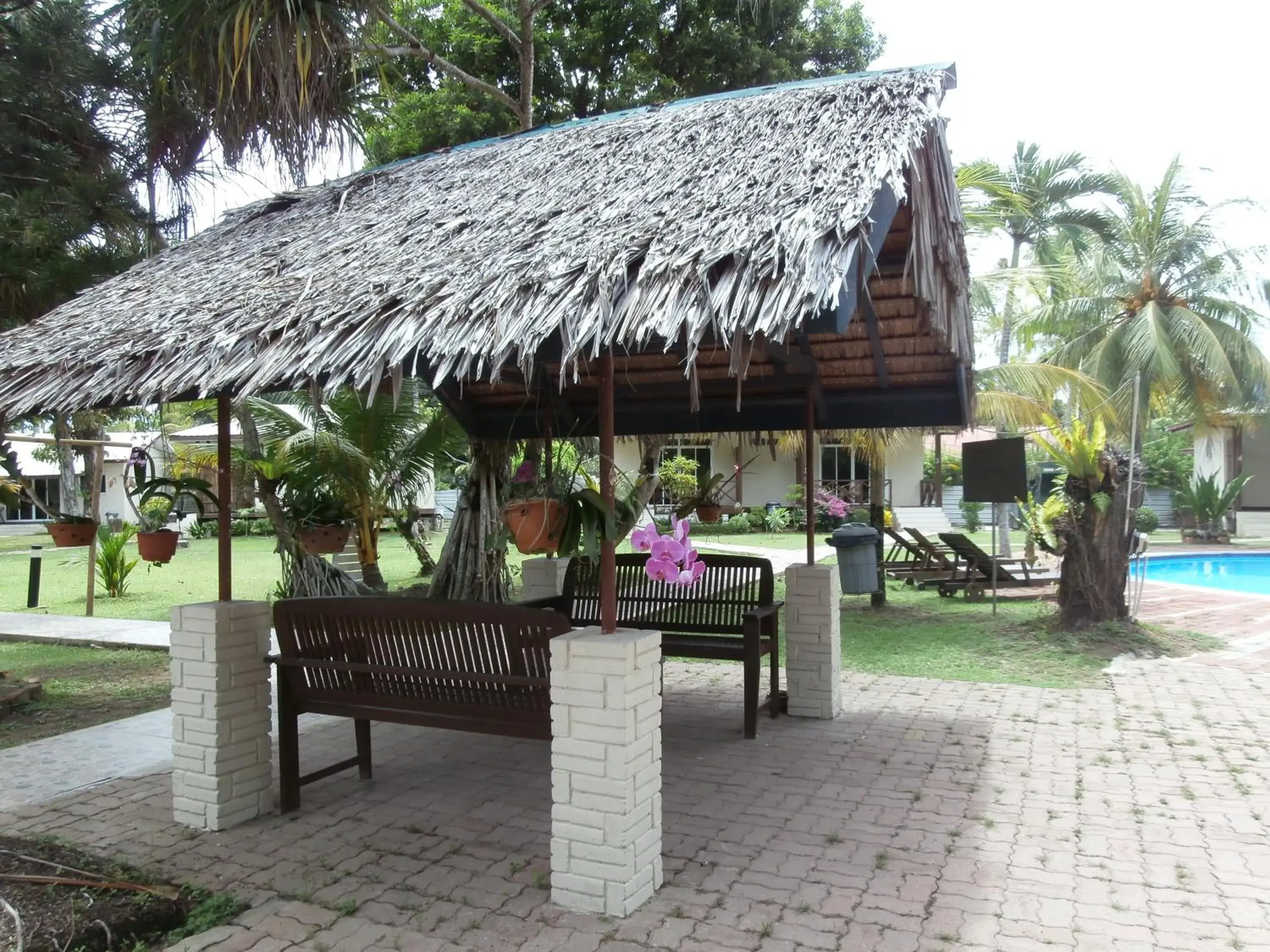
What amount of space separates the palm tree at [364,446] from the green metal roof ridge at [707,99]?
2.76 metres

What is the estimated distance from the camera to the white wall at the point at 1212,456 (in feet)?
82.6

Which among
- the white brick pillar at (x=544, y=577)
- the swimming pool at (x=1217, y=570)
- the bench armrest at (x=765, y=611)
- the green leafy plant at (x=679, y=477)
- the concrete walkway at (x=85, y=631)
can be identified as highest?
the green leafy plant at (x=679, y=477)

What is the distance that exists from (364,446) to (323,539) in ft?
11.8

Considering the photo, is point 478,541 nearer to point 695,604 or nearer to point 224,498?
point 695,604

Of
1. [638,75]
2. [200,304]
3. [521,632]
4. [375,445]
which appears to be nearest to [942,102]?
[521,632]

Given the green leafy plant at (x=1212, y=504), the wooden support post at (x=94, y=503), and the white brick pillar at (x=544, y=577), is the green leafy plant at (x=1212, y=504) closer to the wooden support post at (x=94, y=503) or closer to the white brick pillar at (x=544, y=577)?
the white brick pillar at (x=544, y=577)

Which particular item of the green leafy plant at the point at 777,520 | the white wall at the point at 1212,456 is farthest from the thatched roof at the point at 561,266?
the white wall at the point at 1212,456

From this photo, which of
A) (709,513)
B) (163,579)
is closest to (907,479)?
(163,579)

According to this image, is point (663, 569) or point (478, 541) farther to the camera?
point (478, 541)

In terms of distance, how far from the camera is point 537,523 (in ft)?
12.1

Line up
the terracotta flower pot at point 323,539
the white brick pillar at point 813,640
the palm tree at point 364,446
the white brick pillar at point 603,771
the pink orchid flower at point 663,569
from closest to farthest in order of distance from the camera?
the white brick pillar at point 603,771
the pink orchid flower at point 663,569
the white brick pillar at point 813,640
the terracotta flower pot at point 323,539
the palm tree at point 364,446

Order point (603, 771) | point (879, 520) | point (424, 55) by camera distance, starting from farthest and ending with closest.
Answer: point (879, 520) < point (424, 55) < point (603, 771)

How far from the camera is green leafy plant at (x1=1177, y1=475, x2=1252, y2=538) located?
70.6 feet

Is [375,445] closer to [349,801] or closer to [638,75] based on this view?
[349,801]
